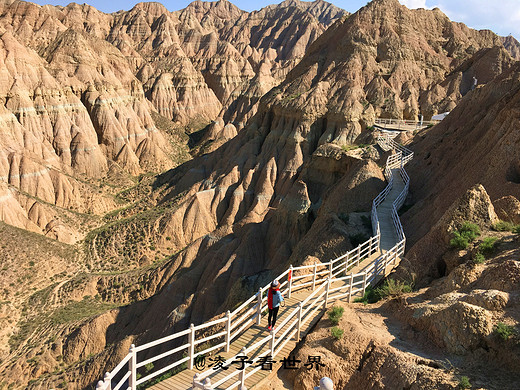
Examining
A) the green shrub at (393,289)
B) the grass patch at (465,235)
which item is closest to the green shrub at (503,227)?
the grass patch at (465,235)

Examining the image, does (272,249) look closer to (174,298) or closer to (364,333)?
(174,298)

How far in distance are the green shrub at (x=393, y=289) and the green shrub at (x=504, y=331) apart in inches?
149

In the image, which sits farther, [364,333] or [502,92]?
[502,92]

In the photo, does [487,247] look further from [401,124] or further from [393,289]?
[401,124]

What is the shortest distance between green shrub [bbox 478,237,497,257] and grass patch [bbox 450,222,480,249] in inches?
20.9

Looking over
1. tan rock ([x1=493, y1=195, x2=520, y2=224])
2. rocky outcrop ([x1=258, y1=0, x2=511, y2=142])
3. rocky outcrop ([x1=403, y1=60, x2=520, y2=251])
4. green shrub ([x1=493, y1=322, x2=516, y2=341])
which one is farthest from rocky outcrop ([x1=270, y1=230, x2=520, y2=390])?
rocky outcrop ([x1=258, y1=0, x2=511, y2=142])

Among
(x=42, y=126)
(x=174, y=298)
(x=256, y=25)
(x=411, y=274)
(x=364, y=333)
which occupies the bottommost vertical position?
(x=174, y=298)

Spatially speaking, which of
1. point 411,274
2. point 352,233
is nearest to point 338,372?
point 411,274

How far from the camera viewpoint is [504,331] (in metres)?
8.63

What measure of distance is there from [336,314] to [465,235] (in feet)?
15.1

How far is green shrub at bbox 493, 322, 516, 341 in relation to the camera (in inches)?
339

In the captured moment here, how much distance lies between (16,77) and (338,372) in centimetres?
6580

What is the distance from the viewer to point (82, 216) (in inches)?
2087

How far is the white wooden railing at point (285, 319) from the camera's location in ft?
28.2
